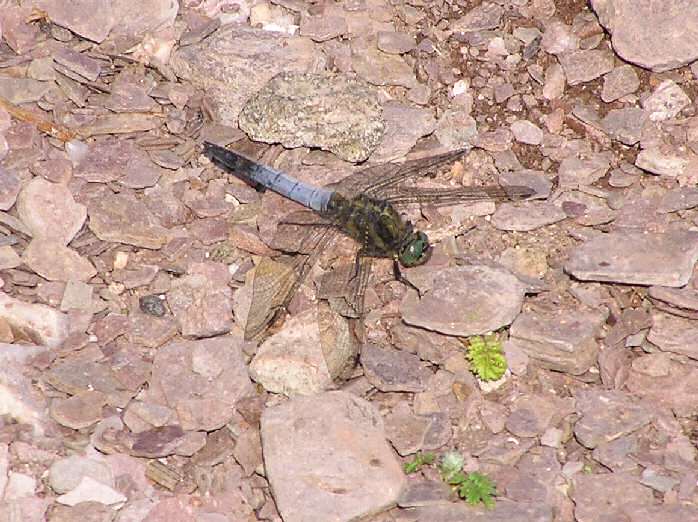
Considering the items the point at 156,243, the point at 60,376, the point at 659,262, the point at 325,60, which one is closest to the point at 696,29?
the point at 659,262

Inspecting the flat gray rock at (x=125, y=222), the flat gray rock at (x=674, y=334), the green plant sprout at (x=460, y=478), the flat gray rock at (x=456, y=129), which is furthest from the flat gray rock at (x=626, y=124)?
the flat gray rock at (x=125, y=222)

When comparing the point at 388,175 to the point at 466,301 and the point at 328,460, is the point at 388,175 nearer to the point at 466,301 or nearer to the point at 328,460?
the point at 466,301

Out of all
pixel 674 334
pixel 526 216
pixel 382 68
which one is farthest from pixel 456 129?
pixel 674 334

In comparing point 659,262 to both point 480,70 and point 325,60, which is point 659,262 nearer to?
point 480,70

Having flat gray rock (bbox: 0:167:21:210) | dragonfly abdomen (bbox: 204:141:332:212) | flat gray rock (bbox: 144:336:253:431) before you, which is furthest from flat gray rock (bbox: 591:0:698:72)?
flat gray rock (bbox: 0:167:21:210)

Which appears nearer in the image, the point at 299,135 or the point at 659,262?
the point at 659,262
